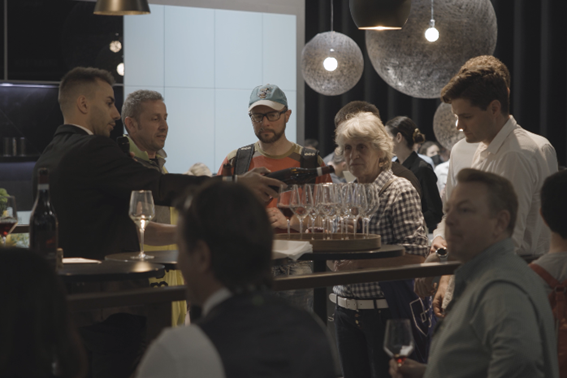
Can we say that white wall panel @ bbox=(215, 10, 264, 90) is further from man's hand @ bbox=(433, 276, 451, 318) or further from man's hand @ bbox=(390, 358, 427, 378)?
man's hand @ bbox=(390, 358, 427, 378)

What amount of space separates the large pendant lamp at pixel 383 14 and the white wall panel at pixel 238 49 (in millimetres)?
4430

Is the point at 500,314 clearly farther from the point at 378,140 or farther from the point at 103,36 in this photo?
the point at 103,36

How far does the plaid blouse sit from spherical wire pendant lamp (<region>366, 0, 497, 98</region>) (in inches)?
23.4

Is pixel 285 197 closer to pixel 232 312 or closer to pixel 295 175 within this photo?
pixel 295 175

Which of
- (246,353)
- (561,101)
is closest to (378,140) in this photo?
(246,353)

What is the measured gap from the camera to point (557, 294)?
76.1 inches

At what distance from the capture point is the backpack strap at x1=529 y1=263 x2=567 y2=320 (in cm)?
192

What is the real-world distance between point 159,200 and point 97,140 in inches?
12.6

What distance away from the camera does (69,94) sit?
8.68 feet

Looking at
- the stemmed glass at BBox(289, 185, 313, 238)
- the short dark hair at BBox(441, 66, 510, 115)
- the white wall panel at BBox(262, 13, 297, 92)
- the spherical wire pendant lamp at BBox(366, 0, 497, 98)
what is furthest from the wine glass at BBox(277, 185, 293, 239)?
the white wall panel at BBox(262, 13, 297, 92)

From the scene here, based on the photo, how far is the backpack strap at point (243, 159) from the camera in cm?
350

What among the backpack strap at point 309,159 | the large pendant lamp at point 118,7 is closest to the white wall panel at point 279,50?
the large pendant lamp at point 118,7

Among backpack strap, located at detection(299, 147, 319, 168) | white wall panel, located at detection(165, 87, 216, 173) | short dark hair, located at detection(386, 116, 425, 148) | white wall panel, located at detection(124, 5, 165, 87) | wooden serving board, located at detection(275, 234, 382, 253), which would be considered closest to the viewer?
wooden serving board, located at detection(275, 234, 382, 253)

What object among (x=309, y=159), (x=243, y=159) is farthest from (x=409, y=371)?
(x=243, y=159)
